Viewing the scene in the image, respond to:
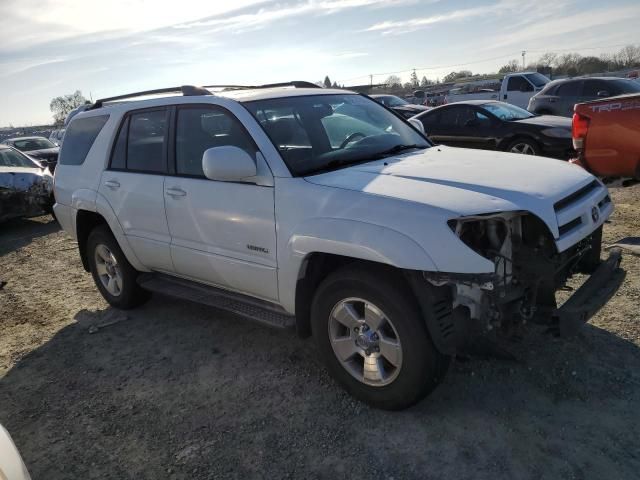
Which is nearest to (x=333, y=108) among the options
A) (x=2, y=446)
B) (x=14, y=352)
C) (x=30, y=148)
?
(x=2, y=446)

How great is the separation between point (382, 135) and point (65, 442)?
2.98 metres

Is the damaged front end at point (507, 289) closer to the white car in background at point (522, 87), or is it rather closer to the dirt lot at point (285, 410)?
the dirt lot at point (285, 410)

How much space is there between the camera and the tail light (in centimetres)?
600

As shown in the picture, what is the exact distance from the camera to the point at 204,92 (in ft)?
13.2

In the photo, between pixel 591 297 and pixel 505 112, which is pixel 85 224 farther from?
pixel 505 112

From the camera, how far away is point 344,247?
288cm

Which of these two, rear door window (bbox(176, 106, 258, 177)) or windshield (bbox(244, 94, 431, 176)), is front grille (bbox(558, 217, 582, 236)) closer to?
windshield (bbox(244, 94, 431, 176))

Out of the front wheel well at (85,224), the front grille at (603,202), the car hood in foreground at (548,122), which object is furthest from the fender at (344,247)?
the car hood in foreground at (548,122)

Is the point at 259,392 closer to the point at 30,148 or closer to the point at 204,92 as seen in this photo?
the point at 204,92

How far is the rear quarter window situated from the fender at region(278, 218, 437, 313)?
8.78 ft

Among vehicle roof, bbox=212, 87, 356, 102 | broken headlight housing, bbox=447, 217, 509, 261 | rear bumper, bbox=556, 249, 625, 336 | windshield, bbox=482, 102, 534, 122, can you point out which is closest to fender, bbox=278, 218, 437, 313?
broken headlight housing, bbox=447, 217, 509, 261

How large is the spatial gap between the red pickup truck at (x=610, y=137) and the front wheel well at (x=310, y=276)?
4225 mm

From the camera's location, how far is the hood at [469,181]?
2.67 meters

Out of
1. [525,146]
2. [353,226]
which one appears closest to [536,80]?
[525,146]
